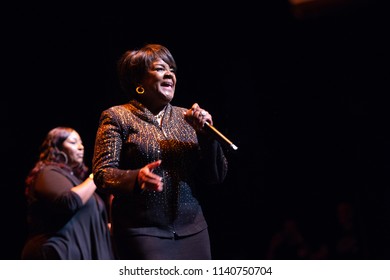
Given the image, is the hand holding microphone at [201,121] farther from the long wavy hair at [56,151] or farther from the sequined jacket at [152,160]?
the long wavy hair at [56,151]

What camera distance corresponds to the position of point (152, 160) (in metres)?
1.70

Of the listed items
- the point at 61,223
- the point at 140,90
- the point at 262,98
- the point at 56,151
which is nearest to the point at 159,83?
the point at 140,90

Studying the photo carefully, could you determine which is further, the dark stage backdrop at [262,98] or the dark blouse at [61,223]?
the dark stage backdrop at [262,98]

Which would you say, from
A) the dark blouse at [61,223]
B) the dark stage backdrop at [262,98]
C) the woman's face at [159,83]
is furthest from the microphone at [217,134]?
the dark stage backdrop at [262,98]

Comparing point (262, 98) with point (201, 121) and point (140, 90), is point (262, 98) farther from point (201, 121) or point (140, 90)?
point (201, 121)

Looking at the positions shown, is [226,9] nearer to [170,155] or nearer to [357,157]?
[357,157]

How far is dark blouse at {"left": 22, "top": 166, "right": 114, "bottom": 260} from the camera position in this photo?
9.00 ft

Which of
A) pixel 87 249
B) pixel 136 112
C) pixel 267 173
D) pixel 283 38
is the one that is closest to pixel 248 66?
pixel 283 38

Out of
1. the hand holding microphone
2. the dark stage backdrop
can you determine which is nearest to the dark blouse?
the dark stage backdrop

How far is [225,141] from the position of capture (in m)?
1.58

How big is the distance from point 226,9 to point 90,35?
0.83 meters

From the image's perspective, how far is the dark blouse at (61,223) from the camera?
274 cm

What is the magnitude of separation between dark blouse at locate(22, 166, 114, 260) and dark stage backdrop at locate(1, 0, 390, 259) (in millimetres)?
724

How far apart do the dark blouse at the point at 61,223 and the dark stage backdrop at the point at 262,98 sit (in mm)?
724
